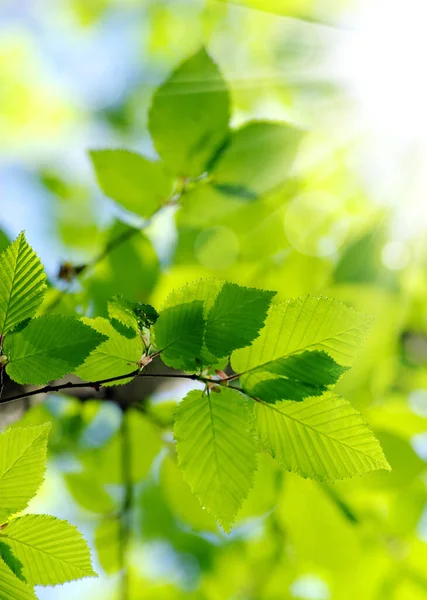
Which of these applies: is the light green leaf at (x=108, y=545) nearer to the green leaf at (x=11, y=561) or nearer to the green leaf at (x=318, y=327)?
the green leaf at (x=11, y=561)

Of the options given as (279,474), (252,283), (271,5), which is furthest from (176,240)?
(271,5)

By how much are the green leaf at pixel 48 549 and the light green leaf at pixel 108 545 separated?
0.73 m

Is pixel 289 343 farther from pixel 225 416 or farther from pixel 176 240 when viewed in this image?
pixel 176 240

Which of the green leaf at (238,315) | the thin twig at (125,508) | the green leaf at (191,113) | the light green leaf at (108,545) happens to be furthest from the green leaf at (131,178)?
the light green leaf at (108,545)

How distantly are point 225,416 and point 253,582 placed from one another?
1340 mm

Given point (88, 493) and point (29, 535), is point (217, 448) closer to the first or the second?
point (29, 535)

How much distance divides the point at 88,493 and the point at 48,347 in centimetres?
92

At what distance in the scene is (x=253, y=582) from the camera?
4.91ft

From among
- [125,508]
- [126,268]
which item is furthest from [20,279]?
[125,508]

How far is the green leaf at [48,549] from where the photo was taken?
1.28ft

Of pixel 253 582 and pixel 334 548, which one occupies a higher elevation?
pixel 334 548

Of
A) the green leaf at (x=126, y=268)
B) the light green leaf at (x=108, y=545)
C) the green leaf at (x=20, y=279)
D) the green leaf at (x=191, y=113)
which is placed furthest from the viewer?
the light green leaf at (x=108, y=545)

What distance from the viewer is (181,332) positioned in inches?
15.1

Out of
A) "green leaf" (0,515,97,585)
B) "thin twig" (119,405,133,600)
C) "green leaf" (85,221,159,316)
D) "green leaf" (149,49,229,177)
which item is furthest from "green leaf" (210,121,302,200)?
"green leaf" (0,515,97,585)
